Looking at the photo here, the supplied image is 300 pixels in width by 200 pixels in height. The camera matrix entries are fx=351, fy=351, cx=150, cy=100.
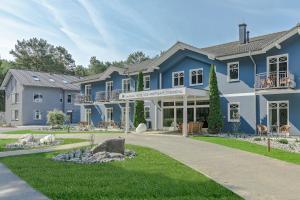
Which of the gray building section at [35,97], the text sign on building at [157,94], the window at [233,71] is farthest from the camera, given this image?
the gray building section at [35,97]

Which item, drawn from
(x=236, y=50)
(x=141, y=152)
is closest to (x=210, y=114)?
(x=236, y=50)

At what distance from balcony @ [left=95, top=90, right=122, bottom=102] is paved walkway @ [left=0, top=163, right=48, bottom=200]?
79.8ft

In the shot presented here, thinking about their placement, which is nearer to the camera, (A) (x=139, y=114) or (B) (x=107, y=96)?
(A) (x=139, y=114)

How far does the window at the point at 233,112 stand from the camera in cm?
2416

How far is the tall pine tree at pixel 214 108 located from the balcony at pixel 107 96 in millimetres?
11161

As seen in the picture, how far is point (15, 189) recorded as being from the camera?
741 centimetres

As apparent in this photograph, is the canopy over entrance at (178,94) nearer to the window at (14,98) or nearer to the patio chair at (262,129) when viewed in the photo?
the patio chair at (262,129)

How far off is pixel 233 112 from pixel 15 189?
1916 cm

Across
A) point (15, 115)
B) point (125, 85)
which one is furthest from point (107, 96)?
point (15, 115)

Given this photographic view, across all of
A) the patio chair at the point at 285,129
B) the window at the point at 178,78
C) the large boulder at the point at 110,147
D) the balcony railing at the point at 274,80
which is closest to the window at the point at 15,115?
the window at the point at 178,78

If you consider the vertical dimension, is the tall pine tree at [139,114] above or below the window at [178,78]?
below

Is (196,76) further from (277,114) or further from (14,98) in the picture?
(14,98)

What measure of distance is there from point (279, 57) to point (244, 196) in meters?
17.1

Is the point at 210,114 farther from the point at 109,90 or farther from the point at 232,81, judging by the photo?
the point at 109,90
